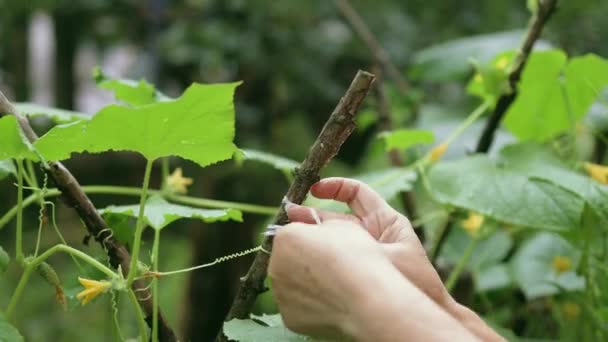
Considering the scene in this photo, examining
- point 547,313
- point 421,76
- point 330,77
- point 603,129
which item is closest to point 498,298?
point 547,313

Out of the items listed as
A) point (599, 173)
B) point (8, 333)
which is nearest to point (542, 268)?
point (599, 173)

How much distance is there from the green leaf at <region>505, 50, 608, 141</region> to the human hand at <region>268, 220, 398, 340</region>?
45 cm

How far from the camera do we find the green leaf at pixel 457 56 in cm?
102

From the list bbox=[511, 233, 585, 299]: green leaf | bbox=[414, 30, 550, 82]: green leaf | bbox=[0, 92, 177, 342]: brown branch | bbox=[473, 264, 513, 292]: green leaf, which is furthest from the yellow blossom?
bbox=[0, 92, 177, 342]: brown branch

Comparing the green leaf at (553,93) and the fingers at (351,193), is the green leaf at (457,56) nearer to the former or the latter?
the green leaf at (553,93)

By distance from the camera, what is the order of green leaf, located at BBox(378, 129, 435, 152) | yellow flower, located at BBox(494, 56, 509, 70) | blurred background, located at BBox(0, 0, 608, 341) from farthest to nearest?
blurred background, located at BBox(0, 0, 608, 341) < yellow flower, located at BBox(494, 56, 509, 70) < green leaf, located at BBox(378, 129, 435, 152)

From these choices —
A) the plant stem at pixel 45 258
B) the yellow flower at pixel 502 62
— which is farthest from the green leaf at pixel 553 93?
the plant stem at pixel 45 258

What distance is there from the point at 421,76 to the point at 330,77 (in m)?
0.48

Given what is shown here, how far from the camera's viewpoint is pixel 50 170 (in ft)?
1.30

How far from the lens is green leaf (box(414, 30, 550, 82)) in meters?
1.02

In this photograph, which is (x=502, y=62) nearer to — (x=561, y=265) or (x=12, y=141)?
(x=561, y=265)

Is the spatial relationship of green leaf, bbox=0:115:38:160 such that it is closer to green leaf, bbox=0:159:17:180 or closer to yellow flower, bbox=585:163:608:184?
green leaf, bbox=0:159:17:180

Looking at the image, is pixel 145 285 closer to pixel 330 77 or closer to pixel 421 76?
pixel 421 76

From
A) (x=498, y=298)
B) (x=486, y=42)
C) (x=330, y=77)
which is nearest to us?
(x=498, y=298)
